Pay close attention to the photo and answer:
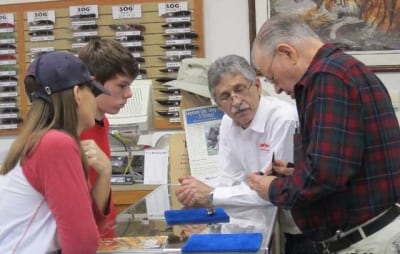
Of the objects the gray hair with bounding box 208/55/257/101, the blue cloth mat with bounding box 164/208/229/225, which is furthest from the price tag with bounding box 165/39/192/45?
the blue cloth mat with bounding box 164/208/229/225

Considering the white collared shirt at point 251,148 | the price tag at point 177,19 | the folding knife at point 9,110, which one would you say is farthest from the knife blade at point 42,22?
the white collared shirt at point 251,148

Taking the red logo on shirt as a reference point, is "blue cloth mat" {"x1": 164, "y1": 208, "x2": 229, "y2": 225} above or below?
below

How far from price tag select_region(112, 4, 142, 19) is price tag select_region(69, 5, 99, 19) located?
0.14 meters

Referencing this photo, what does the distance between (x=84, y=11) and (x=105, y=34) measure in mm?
213

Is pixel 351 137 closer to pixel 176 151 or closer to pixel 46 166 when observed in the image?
pixel 46 166

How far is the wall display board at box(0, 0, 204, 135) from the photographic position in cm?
372

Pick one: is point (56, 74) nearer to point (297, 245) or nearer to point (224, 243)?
point (224, 243)

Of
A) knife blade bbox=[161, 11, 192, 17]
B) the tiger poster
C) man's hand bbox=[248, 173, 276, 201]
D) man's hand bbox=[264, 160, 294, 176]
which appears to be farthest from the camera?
knife blade bbox=[161, 11, 192, 17]

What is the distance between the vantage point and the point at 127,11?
377cm

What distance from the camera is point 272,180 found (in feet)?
5.33

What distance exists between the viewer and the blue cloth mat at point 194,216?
5.48 feet

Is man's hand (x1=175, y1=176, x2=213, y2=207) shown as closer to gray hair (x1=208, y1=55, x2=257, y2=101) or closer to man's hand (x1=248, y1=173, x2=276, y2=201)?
man's hand (x1=248, y1=173, x2=276, y2=201)

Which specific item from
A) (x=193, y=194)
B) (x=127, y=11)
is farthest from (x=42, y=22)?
(x=193, y=194)

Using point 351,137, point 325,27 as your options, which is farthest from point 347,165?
point 325,27
